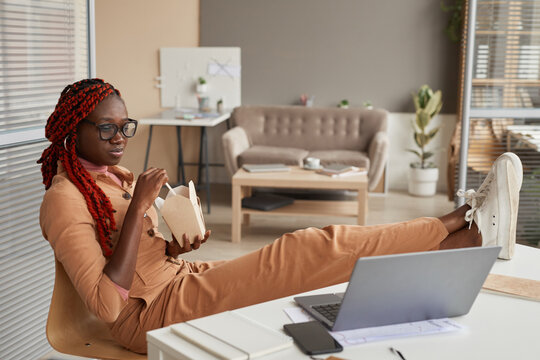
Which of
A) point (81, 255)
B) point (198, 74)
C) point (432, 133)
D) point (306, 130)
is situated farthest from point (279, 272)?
point (198, 74)

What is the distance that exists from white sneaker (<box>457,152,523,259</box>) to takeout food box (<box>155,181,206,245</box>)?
80 cm

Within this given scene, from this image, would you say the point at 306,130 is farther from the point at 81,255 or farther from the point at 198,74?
the point at 81,255

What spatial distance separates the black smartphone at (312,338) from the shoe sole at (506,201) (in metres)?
0.82

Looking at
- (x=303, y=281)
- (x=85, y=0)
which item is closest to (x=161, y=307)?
(x=303, y=281)

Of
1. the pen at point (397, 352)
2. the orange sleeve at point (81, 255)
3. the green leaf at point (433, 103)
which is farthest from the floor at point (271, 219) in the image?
the pen at point (397, 352)

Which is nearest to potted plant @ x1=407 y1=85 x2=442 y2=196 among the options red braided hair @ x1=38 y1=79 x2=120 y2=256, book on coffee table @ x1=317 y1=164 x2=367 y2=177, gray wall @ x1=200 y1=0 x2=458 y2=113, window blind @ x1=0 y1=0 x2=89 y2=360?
Result: gray wall @ x1=200 y1=0 x2=458 y2=113

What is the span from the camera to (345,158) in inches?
226

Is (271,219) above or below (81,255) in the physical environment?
below

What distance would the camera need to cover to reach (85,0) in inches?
113

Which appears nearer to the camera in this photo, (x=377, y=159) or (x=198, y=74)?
(x=377, y=159)

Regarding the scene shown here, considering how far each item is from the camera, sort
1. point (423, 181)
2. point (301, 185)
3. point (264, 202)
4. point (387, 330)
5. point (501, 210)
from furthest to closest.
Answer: point (423, 181) < point (264, 202) < point (301, 185) < point (501, 210) < point (387, 330)

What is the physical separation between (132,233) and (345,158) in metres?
4.11

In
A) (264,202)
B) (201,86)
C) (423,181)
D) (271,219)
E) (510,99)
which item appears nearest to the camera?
(510,99)

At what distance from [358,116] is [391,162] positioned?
67cm
